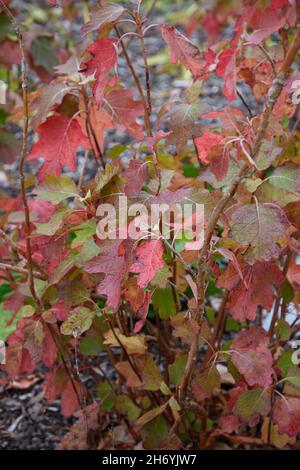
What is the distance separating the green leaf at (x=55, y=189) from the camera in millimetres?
1268

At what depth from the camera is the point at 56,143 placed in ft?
4.42

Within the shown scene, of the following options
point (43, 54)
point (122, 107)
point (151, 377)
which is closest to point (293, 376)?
point (151, 377)

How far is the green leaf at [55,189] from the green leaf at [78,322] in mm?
207

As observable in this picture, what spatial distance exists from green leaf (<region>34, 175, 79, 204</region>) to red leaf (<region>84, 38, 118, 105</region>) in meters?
0.21

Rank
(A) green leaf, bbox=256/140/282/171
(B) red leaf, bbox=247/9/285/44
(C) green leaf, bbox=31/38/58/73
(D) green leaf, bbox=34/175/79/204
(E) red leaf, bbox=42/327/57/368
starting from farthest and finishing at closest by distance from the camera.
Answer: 1. (C) green leaf, bbox=31/38/58/73
2. (E) red leaf, bbox=42/327/57/368
3. (D) green leaf, bbox=34/175/79/204
4. (A) green leaf, bbox=256/140/282/171
5. (B) red leaf, bbox=247/9/285/44

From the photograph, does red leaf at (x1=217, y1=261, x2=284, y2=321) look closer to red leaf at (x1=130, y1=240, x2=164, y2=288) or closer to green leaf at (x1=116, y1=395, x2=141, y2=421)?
Result: red leaf at (x1=130, y1=240, x2=164, y2=288)

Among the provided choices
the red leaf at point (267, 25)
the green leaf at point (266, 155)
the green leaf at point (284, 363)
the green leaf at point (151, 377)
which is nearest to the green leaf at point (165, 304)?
the green leaf at point (151, 377)

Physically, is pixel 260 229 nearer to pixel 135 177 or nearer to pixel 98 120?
pixel 135 177

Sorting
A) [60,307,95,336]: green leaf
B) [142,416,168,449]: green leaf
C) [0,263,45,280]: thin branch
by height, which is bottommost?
[142,416,168,449]: green leaf

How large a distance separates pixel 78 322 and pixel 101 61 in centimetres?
45

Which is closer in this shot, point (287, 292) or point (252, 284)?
point (252, 284)

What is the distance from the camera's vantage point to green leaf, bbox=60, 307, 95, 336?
3.98 feet

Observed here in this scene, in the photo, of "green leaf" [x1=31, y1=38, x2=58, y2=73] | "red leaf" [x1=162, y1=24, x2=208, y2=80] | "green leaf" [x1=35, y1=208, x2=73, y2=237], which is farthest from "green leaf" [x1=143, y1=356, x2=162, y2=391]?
"green leaf" [x1=31, y1=38, x2=58, y2=73]
